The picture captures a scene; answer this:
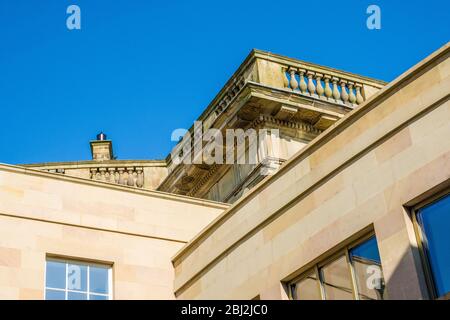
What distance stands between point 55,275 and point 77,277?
0.41m

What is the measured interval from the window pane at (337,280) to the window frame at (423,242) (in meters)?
1.49

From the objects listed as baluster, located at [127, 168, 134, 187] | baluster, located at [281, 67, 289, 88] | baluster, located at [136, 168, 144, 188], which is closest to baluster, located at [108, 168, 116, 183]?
baluster, located at [127, 168, 134, 187]

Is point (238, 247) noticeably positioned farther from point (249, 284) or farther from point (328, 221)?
point (328, 221)

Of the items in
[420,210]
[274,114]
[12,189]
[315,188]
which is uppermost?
[274,114]

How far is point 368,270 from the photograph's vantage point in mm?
17656

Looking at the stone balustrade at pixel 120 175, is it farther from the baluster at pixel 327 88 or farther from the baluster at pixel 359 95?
the baluster at pixel 359 95

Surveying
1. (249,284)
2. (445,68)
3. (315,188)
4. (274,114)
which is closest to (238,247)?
(249,284)

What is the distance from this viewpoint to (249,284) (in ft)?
66.3

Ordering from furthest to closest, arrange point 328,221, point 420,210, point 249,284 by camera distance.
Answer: point 249,284, point 328,221, point 420,210

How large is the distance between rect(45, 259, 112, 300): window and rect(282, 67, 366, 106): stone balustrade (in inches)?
361

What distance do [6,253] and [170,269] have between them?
345 centimetres

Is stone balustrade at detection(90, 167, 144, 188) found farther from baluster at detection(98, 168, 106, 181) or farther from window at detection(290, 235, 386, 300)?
window at detection(290, 235, 386, 300)

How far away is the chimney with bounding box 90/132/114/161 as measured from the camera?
143ft

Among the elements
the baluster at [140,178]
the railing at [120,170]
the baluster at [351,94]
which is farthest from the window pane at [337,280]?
the baluster at [140,178]
